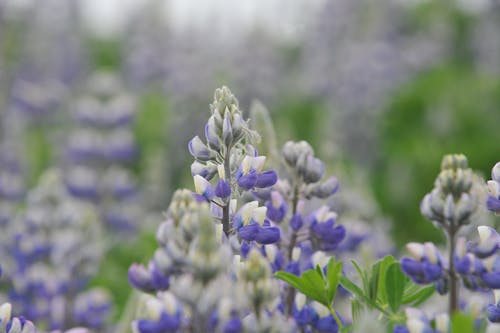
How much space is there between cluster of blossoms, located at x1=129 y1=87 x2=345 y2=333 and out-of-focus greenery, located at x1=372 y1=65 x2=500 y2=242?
3309mm

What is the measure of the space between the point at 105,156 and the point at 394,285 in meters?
4.08

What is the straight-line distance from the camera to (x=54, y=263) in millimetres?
3344

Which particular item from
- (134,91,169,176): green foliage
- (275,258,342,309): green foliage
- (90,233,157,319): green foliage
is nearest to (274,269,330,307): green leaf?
(275,258,342,309): green foliage

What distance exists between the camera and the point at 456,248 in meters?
1.55

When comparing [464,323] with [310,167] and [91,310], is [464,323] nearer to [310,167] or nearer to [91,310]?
[310,167]

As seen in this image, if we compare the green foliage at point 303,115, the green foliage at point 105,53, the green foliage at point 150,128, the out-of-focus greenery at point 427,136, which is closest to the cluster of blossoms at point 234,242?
the out-of-focus greenery at point 427,136

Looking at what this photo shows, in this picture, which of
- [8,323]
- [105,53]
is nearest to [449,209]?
[8,323]

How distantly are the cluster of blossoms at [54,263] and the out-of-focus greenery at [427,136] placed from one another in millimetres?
2303

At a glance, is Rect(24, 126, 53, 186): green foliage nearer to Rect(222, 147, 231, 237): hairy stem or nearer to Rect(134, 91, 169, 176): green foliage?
Rect(134, 91, 169, 176): green foliage

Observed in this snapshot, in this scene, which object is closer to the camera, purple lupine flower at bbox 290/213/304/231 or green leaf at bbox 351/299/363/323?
green leaf at bbox 351/299/363/323

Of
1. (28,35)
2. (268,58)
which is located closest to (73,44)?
(28,35)

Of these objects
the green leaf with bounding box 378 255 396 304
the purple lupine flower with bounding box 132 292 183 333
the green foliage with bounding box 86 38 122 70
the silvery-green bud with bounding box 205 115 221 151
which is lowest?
the purple lupine flower with bounding box 132 292 183 333

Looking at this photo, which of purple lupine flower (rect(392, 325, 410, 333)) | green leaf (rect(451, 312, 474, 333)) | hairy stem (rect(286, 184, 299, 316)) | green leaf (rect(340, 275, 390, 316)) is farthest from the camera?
hairy stem (rect(286, 184, 299, 316))

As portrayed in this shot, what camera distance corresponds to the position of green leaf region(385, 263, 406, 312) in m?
1.65
